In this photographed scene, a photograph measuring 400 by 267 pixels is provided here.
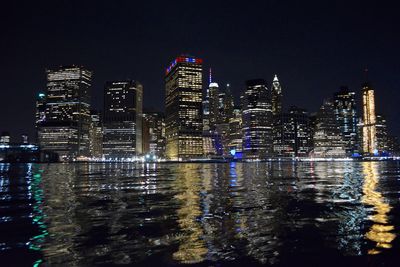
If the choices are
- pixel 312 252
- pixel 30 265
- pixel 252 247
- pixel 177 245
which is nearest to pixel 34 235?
pixel 30 265

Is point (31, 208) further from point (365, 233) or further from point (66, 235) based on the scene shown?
point (365, 233)

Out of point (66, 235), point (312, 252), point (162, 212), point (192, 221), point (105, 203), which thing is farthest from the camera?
point (105, 203)

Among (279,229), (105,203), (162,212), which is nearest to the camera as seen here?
(279,229)

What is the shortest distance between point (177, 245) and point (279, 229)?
5875 millimetres

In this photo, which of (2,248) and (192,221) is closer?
(2,248)

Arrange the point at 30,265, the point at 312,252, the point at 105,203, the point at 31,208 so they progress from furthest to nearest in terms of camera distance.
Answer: the point at 105,203, the point at 31,208, the point at 312,252, the point at 30,265

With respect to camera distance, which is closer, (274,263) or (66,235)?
(274,263)

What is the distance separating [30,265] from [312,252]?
10.2m

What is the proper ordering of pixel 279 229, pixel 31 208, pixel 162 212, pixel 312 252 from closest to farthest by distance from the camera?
pixel 312 252, pixel 279 229, pixel 162 212, pixel 31 208

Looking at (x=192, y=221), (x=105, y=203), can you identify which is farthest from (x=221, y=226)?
(x=105, y=203)

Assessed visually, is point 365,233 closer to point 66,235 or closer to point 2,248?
point 66,235

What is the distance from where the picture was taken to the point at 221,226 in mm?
19422

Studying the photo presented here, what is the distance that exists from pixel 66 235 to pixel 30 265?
15.3 feet

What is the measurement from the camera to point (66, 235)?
56.9 ft
